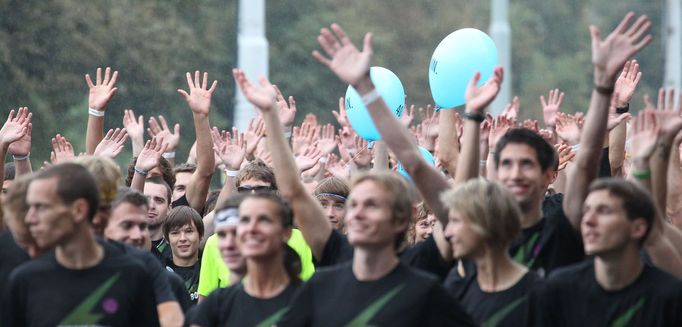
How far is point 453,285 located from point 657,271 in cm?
91

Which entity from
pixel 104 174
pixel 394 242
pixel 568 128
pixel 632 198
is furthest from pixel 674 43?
pixel 394 242

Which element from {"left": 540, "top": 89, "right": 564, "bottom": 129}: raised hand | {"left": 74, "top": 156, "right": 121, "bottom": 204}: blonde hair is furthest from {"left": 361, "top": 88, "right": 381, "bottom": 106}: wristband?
{"left": 540, "top": 89, "right": 564, "bottom": 129}: raised hand

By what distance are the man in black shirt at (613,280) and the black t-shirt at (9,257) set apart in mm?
2521

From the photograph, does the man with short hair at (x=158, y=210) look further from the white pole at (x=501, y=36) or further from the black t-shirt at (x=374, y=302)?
the white pole at (x=501, y=36)

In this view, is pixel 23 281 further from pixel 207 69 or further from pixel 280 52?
pixel 280 52

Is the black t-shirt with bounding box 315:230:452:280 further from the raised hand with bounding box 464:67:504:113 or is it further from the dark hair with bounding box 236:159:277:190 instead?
the dark hair with bounding box 236:159:277:190

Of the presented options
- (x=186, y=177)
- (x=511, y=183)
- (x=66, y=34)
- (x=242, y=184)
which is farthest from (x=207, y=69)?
(x=511, y=183)

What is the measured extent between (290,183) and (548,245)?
1.22 meters

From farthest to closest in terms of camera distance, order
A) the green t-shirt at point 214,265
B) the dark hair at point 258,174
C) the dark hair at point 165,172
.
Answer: the dark hair at point 165,172
the dark hair at point 258,174
the green t-shirt at point 214,265

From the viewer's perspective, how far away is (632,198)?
6598 mm

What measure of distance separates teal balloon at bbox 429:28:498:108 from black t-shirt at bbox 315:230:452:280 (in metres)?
2.44

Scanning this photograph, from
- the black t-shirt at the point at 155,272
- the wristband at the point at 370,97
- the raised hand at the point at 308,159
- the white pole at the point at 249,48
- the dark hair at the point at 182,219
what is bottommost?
the black t-shirt at the point at 155,272

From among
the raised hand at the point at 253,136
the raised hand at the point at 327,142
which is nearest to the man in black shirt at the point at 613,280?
the raised hand at the point at 253,136

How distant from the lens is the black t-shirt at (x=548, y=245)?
7.11 meters
